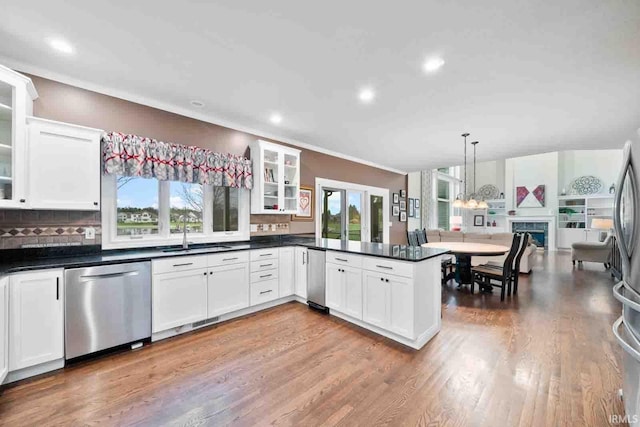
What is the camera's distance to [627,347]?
1.23 m

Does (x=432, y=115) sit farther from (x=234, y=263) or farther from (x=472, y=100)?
(x=234, y=263)

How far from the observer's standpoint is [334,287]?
3250mm

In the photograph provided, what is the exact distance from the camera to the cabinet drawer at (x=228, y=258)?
3.01 metres

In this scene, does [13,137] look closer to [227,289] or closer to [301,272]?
[227,289]

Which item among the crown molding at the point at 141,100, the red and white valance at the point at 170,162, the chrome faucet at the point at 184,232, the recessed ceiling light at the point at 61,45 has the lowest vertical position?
the chrome faucet at the point at 184,232

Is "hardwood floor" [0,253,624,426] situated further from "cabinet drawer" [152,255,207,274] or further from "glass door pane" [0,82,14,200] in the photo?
"glass door pane" [0,82,14,200]

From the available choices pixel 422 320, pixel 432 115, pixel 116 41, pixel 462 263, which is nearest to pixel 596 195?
pixel 462 263

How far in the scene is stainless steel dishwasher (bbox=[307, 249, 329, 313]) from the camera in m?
3.40

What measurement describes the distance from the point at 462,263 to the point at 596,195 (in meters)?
9.41

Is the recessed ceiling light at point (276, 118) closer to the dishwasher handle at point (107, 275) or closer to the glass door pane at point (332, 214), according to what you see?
the glass door pane at point (332, 214)

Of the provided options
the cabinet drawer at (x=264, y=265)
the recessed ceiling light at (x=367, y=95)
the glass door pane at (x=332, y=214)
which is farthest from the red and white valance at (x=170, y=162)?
the glass door pane at (x=332, y=214)

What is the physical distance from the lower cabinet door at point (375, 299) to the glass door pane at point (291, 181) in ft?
6.34

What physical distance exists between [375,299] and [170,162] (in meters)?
2.84

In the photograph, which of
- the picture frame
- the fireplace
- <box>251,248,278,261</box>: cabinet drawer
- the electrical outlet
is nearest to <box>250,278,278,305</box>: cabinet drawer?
<box>251,248,278,261</box>: cabinet drawer
